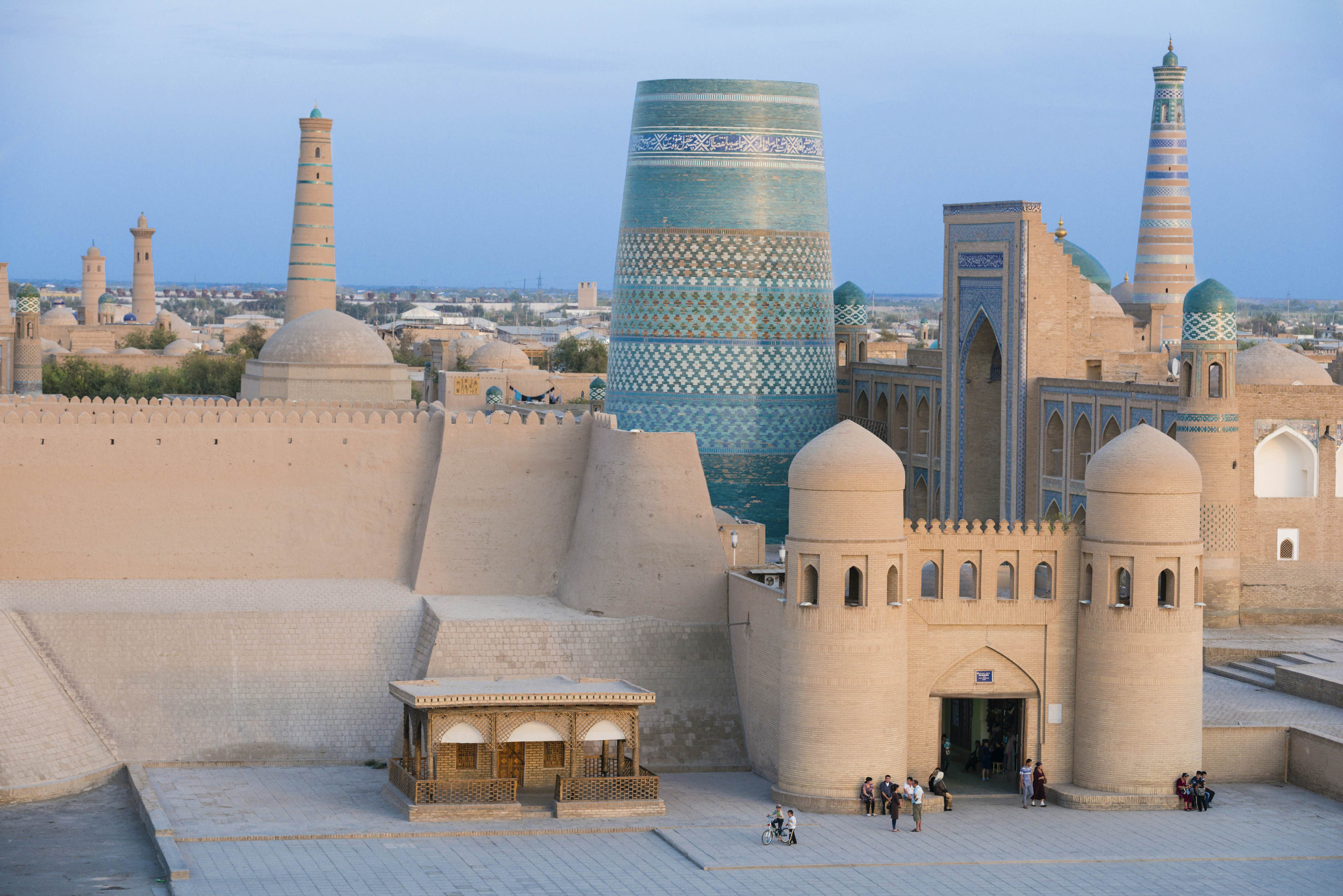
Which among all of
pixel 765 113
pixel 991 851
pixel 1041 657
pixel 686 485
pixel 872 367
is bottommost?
pixel 991 851

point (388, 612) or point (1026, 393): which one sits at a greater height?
point (1026, 393)

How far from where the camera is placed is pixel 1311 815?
20344 millimetres

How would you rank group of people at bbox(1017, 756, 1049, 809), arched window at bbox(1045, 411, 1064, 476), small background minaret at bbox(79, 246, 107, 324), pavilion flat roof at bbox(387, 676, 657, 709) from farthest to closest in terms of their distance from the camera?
small background minaret at bbox(79, 246, 107, 324) < arched window at bbox(1045, 411, 1064, 476) < group of people at bbox(1017, 756, 1049, 809) < pavilion flat roof at bbox(387, 676, 657, 709)

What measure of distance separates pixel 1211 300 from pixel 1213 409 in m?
1.30

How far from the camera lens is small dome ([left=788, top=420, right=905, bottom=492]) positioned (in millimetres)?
20484

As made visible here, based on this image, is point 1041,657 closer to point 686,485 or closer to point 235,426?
point 686,485

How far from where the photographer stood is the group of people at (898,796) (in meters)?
19.7

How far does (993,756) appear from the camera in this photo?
2214 cm

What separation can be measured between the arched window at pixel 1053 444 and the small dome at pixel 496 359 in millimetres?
17945

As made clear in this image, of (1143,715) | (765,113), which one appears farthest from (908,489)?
(1143,715)

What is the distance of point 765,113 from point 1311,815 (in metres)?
12.7

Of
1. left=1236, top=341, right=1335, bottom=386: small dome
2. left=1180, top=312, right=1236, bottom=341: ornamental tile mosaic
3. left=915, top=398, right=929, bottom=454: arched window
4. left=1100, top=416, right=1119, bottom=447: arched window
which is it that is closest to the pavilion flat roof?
left=1180, top=312, right=1236, bottom=341: ornamental tile mosaic

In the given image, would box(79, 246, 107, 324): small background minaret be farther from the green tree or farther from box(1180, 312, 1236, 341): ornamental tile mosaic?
box(1180, 312, 1236, 341): ornamental tile mosaic

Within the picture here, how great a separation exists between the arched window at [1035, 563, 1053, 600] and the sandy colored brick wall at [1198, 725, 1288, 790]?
2096 mm
